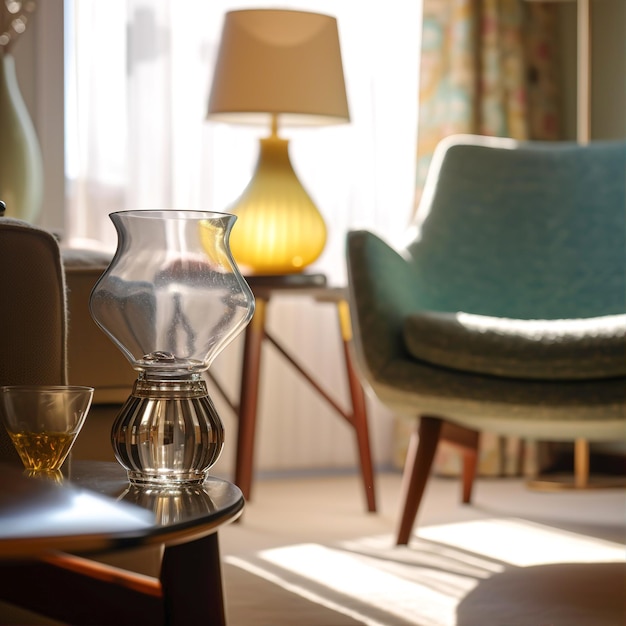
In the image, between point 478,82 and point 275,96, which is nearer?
point 275,96

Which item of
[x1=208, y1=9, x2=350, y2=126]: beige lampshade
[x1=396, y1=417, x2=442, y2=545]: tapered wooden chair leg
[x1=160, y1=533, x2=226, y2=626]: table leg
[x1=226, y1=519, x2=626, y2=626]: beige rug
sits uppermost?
[x1=208, y1=9, x2=350, y2=126]: beige lampshade

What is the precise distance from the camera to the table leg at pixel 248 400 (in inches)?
93.9

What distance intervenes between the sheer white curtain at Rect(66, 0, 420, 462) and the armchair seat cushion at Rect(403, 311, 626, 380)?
1163 millimetres

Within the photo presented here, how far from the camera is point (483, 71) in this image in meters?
3.29

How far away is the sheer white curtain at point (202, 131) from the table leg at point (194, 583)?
6.90 feet

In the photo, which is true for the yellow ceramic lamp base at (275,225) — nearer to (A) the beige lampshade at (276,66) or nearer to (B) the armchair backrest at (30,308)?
(A) the beige lampshade at (276,66)

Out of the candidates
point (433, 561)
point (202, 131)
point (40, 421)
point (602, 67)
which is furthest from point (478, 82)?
point (40, 421)

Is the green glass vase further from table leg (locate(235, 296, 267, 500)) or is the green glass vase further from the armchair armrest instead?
the armchair armrest

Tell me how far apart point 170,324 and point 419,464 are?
1200mm

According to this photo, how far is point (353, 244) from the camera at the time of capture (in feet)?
6.72

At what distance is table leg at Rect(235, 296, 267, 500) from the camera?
7.82 ft

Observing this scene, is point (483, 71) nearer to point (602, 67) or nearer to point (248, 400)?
point (602, 67)

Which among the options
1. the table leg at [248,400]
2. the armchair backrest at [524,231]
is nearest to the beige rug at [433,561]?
the table leg at [248,400]

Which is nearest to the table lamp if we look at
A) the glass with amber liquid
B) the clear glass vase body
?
the clear glass vase body
